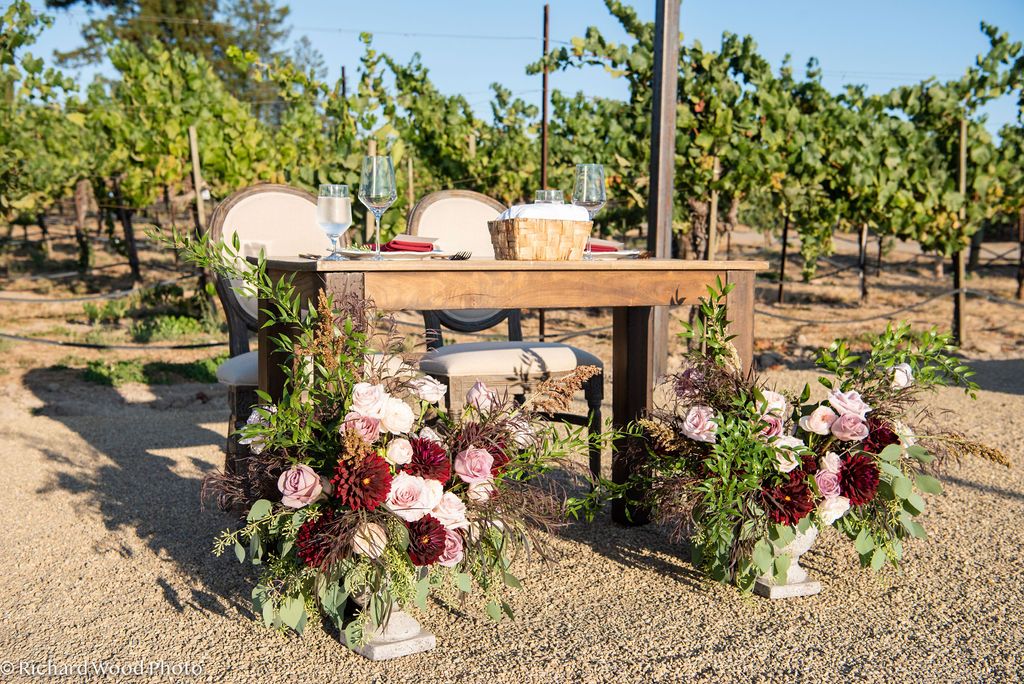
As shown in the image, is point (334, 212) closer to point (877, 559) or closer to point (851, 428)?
point (851, 428)

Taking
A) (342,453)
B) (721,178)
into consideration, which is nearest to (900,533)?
(342,453)

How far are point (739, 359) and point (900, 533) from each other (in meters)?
0.58

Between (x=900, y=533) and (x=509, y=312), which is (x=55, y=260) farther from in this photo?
(x=900, y=533)

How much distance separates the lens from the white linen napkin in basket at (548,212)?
2.35m

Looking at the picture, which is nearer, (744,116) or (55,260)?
(744,116)

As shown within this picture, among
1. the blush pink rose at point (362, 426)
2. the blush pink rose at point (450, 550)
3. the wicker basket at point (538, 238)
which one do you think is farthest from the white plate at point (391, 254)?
the blush pink rose at point (450, 550)

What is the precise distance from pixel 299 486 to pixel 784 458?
3.60ft

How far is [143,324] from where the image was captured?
7234mm


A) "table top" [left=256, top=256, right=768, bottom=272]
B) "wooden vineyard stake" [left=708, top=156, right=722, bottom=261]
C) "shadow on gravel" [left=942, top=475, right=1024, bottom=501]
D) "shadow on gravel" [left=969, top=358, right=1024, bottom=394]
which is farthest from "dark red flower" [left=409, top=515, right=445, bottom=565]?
"wooden vineyard stake" [left=708, top=156, right=722, bottom=261]

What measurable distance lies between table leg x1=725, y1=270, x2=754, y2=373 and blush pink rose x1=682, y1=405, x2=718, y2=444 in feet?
1.08

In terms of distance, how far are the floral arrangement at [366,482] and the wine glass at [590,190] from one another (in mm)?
680

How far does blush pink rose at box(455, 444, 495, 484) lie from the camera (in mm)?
1943

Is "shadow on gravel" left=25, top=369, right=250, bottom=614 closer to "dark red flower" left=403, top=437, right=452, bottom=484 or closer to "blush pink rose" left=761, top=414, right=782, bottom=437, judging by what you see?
"dark red flower" left=403, top=437, right=452, bottom=484

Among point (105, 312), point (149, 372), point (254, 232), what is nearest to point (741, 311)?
point (254, 232)
